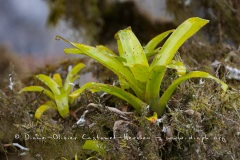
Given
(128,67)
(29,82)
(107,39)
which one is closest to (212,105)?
(128,67)

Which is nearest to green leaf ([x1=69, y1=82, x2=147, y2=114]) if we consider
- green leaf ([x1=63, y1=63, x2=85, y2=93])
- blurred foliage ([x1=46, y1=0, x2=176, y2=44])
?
green leaf ([x1=63, y1=63, x2=85, y2=93])

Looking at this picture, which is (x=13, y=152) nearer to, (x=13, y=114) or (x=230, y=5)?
(x=13, y=114)

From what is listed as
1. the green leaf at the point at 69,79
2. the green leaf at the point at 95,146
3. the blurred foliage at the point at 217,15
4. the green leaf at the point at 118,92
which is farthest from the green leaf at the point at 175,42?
the blurred foliage at the point at 217,15

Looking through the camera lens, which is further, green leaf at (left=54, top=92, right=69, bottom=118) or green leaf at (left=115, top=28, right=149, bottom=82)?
green leaf at (left=54, top=92, right=69, bottom=118)

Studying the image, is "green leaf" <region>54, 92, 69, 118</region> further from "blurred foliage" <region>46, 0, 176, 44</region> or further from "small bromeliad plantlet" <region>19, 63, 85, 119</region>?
"blurred foliage" <region>46, 0, 176, 44</region>

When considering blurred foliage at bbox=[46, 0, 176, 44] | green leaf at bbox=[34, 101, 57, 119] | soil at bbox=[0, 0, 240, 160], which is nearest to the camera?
soil at bbox=[0, 0, 240, 160]

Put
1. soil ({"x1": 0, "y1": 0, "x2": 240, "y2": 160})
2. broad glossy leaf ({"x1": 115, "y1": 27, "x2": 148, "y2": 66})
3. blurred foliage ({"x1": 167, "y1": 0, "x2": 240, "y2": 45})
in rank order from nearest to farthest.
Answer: soil ({"x1": 0, "y1": 0, "x2": 240, "y2": 160}), broad glossy leaf ({"x1": 115, "y1": 27, "x2": 148, "y2": 66}), blurred foliage ({"x1": 167, "y1": 0, "x2": 240, "y2": 45})

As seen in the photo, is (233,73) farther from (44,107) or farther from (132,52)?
(44,107)
